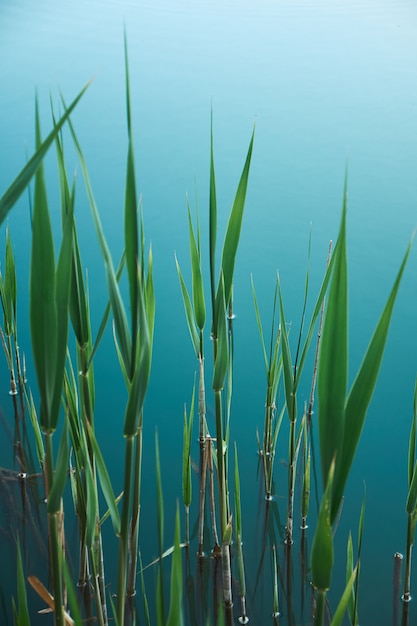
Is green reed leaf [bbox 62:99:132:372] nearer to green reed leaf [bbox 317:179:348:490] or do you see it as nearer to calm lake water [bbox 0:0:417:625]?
green reed leaf [bbox 317:179:348:490]

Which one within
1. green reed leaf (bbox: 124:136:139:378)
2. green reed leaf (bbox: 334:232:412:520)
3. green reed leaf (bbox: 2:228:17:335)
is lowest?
green reed leaf (bbox: 334:232:412:520)

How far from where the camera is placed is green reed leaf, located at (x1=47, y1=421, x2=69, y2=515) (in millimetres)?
522

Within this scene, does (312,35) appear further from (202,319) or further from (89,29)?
(202,319)

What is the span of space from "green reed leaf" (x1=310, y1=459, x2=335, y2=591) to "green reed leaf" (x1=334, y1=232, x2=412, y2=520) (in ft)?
0.07

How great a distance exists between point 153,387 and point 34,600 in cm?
49

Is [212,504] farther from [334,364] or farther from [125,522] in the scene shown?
[334,364]

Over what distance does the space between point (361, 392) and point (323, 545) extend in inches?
4.0

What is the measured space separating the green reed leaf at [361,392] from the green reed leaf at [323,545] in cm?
2

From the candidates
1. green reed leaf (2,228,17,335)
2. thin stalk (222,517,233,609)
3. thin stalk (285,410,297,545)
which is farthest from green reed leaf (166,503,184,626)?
green reed leaf (2,228,17,335)

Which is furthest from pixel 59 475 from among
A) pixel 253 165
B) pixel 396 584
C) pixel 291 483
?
pixel 253 165

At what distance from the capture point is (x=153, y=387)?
1467mm

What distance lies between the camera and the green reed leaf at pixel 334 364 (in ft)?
1.57

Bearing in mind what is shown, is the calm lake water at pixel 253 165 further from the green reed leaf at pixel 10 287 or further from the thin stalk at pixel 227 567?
the green reed leaf at pixel 10 287

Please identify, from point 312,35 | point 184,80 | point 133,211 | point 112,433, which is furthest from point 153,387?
point 312,35
